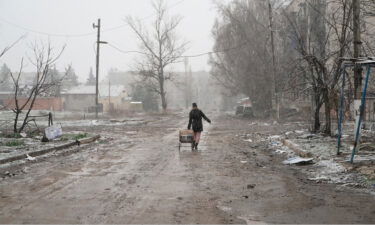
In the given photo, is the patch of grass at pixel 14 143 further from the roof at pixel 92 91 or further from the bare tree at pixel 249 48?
the roof at pixel 92 91

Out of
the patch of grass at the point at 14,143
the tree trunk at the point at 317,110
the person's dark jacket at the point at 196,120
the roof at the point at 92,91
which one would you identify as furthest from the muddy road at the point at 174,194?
the roof at the point at 92,91

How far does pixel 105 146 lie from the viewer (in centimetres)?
1650

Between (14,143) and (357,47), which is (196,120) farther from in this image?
(14,143)

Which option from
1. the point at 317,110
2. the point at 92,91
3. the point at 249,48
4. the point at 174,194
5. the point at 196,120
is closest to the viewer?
the point at 174,194

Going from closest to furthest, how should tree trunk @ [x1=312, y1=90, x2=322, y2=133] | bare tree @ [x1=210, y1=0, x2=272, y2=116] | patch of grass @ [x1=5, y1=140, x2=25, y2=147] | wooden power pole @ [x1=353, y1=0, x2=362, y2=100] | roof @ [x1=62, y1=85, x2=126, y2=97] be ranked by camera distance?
wooden power pole @ [x1=353, y1=0, x2=362, y2=100] → patch of grass @ [x1=5, y1=140, x2=25, y2=147] → tree trunk @ [x1=312, y1=90, x2=322, y2=133] → bare tree @ [x1=210, y1=0, x2=272, y2=116] → roof @ [x1=62, y1=85, x2=126, y2=97]

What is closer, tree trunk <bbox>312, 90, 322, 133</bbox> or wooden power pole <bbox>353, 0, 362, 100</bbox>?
wooden power pole <bbox>353, 0, 362, 100</bbox>

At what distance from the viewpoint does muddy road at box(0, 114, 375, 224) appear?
593cm

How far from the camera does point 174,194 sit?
7.43 metres

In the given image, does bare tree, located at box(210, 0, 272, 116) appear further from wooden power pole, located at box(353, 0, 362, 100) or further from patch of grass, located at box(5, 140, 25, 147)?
patch of grass, located at box(5, 140, 25, 147)

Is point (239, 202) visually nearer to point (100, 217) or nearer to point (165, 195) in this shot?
point (165, 195)

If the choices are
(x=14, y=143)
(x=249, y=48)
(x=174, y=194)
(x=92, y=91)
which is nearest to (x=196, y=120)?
(x=14, y=143)

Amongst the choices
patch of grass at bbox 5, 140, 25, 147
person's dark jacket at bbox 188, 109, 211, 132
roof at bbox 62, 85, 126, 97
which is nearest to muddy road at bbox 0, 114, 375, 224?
person's dark jacket at bbox 188, 109, 211, 132

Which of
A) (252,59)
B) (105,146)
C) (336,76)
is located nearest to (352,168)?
(336,76)

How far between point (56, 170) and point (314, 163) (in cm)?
675
